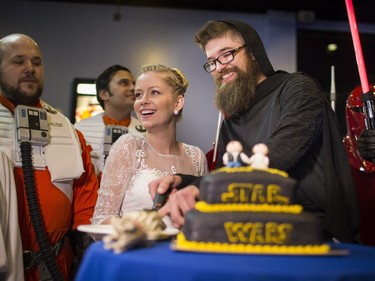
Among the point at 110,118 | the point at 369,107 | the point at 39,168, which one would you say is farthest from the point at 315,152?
the point at 110,118

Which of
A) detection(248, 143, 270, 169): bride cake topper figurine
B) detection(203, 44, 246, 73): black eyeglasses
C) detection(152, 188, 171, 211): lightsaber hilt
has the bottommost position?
detection(152, 188, 171, 211): lightsaber hilt

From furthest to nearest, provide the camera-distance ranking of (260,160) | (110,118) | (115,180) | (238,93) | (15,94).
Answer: (110,118) < (15,94) < (115,180) < (238,93) < (260,160)

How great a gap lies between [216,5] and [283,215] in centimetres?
582

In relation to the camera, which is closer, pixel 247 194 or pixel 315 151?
pixel 247 194

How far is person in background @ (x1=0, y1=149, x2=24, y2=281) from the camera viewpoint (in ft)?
8.05

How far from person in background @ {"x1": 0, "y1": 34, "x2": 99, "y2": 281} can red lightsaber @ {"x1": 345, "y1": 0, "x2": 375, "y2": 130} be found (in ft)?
5.98

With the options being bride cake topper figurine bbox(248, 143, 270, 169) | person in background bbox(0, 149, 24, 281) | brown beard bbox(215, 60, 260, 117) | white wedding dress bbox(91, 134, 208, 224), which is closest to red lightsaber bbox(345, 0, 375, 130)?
brown beard bbox(215, 60, 260, 117)

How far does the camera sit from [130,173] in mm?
2475

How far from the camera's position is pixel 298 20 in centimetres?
666

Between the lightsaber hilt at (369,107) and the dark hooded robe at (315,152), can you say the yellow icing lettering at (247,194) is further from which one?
the lightsaber hilt at (369,107)

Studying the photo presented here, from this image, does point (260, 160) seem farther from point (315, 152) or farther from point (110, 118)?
point (110, 118)

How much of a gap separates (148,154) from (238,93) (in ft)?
2.28

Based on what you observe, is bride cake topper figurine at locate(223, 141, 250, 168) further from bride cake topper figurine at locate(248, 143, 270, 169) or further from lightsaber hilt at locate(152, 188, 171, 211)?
lightsaber hilt at locate(152, 188, 171, 211)

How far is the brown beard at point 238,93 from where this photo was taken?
7.09 ft
